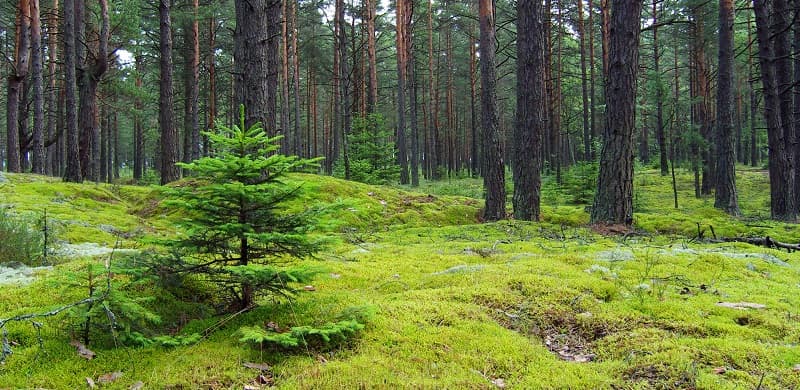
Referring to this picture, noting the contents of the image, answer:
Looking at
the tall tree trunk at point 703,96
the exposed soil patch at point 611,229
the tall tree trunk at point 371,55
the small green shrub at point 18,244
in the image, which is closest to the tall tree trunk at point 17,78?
the tall tree trunk at point 371,55

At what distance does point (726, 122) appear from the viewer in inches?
510

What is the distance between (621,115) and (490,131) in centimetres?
317

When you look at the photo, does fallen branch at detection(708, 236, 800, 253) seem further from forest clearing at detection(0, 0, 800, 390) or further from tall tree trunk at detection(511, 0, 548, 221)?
tall tree trunk at detection(511, 0, 548, 221)

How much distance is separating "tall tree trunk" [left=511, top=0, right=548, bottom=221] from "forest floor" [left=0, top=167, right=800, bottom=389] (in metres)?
4.00

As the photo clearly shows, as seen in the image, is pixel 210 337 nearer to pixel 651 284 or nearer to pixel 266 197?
pixel 266 197

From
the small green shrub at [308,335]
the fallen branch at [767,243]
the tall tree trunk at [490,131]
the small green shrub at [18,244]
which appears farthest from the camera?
the tall tree trunk at [490,131]

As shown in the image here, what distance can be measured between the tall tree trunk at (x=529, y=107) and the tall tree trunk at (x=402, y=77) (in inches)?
465

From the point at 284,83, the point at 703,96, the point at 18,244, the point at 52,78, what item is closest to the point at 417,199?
the point at 18,244

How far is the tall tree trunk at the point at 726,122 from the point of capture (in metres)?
12.7

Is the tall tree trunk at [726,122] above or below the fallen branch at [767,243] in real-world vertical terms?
above

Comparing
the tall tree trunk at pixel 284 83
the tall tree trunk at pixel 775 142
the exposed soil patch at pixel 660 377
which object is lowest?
the exposed soil patch at pixel 660 377

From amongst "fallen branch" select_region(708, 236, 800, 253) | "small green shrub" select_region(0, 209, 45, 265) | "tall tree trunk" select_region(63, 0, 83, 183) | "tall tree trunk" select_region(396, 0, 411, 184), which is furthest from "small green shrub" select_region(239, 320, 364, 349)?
"tall tree trunk" select_region(396, 0, 411, 184)

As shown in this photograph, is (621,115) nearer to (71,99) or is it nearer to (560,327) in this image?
(560,327)

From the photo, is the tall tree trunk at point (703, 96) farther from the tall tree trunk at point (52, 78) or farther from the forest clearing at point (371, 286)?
the tall tree trunk at point (52, 78)
